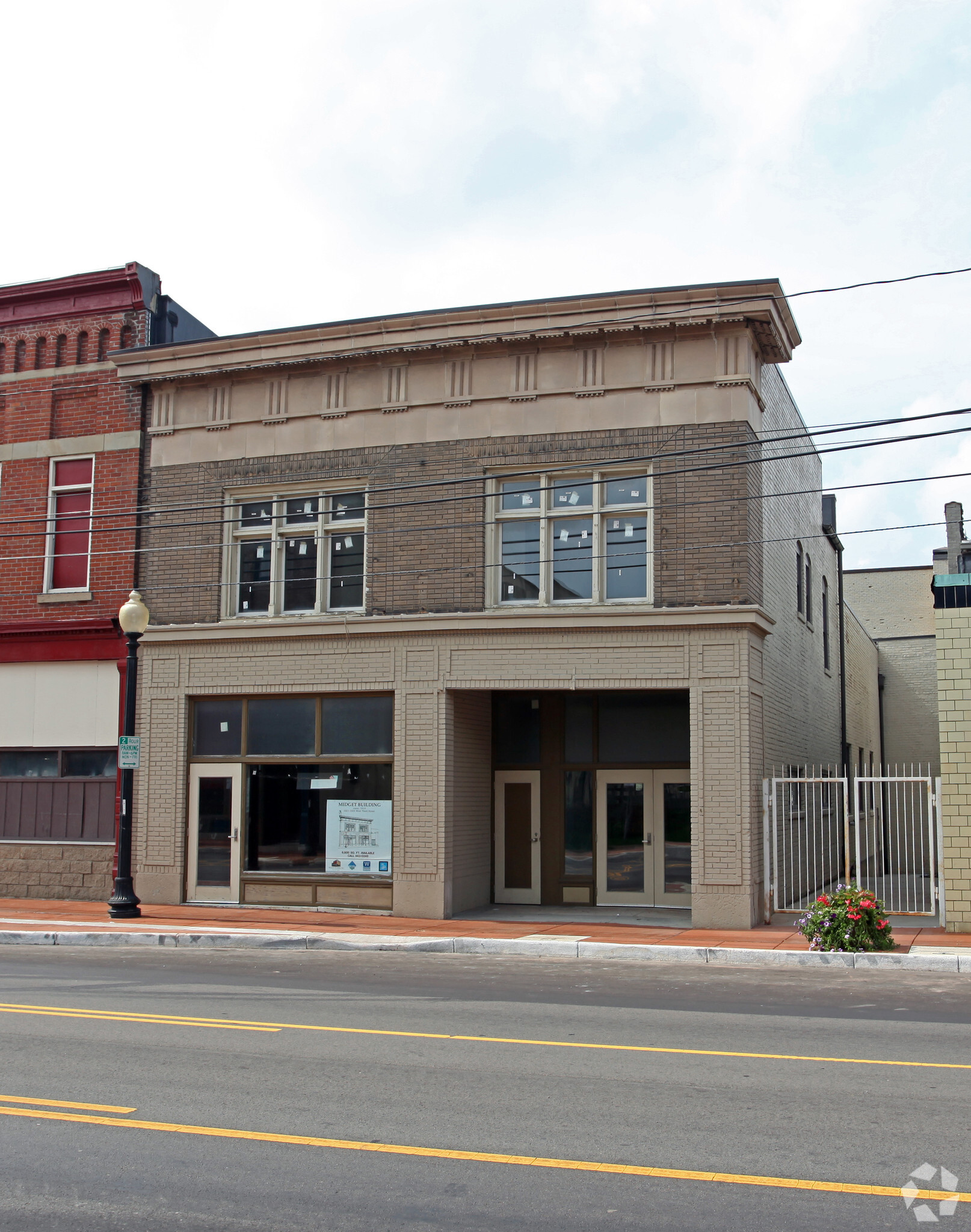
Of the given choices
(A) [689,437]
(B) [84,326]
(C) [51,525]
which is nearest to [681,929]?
(A) [689,437]

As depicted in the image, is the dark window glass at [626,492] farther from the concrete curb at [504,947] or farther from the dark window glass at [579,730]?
the concrete curb at [504,947]

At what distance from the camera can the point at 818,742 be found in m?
23.5

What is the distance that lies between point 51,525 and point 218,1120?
50.3 feet

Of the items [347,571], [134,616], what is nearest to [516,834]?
[347,571]

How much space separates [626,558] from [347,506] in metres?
4.42

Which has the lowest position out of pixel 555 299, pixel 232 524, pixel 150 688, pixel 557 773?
pixel 557 773

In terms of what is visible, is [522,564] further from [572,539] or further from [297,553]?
[297,553]

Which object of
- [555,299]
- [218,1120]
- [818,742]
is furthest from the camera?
[818,742]

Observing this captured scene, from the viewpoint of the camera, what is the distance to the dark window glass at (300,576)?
1834 cm

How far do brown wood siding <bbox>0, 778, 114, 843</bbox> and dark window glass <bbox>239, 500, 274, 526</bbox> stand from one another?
476 centimetres

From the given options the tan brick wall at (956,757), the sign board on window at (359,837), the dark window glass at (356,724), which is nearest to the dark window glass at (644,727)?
the dark window glass at (356,724)

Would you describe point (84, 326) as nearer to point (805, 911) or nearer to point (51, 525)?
point (51, 525)

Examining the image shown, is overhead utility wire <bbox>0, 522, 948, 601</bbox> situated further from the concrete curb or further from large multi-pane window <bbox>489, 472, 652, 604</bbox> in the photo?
the concrete curb

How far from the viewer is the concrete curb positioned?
42.1ft
